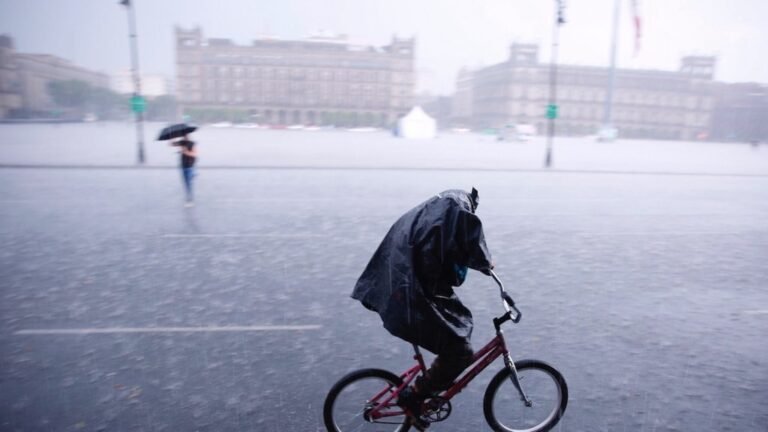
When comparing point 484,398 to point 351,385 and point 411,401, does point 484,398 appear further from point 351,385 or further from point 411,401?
point 351,385

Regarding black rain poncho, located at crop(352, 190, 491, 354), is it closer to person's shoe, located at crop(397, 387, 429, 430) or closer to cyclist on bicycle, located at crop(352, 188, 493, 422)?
cyclist on bicycle, located at crop(352, 188, 493, 422)

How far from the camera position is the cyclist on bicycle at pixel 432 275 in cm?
244

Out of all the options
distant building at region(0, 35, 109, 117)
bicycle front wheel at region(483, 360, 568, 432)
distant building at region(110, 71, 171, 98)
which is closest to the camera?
bicycle front wheel at region(483, 360, 568, 432)

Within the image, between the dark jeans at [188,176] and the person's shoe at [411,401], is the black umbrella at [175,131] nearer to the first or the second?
Answer: the dark jeans at [188,176]

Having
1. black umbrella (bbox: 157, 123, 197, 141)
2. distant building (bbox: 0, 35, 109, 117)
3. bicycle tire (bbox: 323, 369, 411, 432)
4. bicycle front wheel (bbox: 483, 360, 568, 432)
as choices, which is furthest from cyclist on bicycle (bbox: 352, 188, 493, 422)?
distant building (bbox: 0, 35, 109, 117)

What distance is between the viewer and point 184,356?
402 cm

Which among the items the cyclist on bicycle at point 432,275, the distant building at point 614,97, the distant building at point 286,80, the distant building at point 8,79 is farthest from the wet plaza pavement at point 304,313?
the distant building at point 614,97

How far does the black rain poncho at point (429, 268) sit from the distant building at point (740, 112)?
92.9 m

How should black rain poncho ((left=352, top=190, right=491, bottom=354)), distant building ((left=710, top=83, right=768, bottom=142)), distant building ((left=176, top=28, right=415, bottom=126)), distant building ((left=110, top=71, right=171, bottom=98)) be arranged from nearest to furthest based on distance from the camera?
black rain poncho ((left=352, top=190, right=491, bottom=354)), distant building ((left=710, top=83, right=768, bottom=142)), distant building ((left=176, top=28, right=415, bottom=126)), distant building ((left=110, top=71, right=171, bottom=98))

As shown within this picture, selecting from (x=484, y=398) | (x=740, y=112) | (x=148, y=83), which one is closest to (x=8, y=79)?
(x=484, y=398)

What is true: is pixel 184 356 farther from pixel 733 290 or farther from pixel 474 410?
pixel 733 290

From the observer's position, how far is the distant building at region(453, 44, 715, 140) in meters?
90.3

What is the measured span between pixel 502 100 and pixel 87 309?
317ft

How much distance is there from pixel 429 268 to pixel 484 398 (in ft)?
3.69
